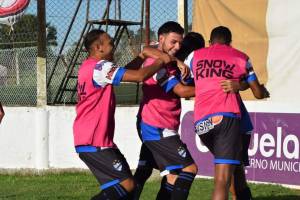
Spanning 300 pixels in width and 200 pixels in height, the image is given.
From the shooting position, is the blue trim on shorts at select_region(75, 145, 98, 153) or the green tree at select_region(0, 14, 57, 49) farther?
the green tree at select_region(0, 14, 57, 49)

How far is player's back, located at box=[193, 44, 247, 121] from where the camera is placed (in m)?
6.61

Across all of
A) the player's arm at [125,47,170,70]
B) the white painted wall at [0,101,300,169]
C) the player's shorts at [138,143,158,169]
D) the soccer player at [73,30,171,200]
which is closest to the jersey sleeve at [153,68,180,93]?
the player's arm at [125,47,170,70]

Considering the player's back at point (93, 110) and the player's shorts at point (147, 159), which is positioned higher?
the player's back at point (93, 110)

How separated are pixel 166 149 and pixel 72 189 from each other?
373 centimetres

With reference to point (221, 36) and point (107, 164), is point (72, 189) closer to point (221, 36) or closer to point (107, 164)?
point (107, 164)

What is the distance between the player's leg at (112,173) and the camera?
6211mm

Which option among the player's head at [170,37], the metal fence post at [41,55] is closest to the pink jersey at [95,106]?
the player's head at [170,37]

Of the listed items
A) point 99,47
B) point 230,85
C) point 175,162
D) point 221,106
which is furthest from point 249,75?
point 99,47

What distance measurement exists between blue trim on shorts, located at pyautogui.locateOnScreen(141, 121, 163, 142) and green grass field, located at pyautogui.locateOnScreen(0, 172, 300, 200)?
224cm

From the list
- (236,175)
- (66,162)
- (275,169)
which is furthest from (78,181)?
(236,175)

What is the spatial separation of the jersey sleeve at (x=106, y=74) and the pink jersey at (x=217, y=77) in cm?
92

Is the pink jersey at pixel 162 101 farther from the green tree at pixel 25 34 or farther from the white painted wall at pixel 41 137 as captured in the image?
the green tree at pixel 25 34

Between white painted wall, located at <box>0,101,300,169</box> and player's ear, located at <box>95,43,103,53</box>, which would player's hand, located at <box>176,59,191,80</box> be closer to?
player's ear, located at <box>95,43,103,53</box>

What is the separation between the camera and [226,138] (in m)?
6.58
